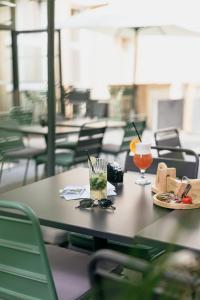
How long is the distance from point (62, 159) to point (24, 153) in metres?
0.40

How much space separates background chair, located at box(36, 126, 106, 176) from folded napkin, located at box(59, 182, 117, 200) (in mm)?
2106

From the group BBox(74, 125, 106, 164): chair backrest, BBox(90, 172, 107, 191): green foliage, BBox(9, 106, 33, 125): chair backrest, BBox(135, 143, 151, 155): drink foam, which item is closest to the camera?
BBox(90, 172, 107, 191): green foliage

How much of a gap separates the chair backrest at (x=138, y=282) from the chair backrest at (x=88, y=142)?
3.14m

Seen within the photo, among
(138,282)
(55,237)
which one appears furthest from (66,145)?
(138,282)

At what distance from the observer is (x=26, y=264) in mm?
1522

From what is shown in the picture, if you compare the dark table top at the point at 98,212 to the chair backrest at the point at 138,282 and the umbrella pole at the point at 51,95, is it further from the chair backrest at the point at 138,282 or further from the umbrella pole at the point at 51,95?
the umbrella pole at the point at 51,95

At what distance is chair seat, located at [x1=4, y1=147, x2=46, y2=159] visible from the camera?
427 centimetres

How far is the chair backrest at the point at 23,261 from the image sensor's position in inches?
57.2

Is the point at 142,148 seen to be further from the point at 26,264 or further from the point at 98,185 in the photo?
the point at 26,264

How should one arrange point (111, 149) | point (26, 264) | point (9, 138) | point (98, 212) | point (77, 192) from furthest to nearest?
point (111, 149) < point (9, 138) < point (77, 192) < point (98, 212) < point (26, 264)

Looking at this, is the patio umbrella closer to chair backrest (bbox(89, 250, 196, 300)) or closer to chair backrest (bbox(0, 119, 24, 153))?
chair backrest (bbox(0, 119, 24, 153))

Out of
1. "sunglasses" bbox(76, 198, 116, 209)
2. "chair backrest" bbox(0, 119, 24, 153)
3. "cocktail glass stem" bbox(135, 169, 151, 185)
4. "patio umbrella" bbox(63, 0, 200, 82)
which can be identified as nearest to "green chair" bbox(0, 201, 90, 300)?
"sunglasses" bbox(76, 198, 116, 209)

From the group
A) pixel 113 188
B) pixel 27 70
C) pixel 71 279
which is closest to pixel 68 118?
pixel 27 70

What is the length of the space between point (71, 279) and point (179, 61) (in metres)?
6.97
